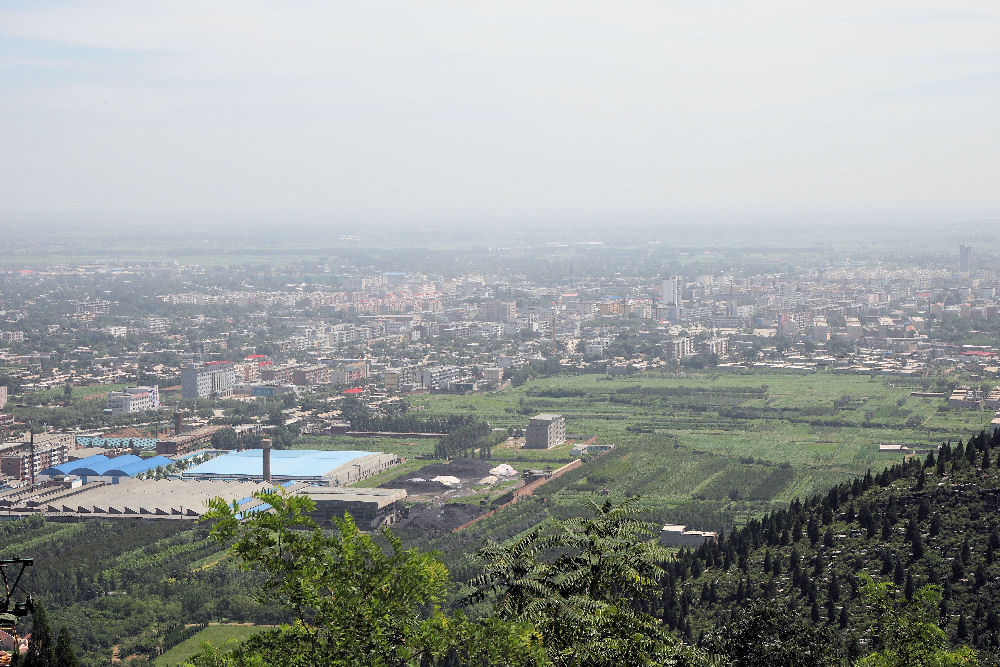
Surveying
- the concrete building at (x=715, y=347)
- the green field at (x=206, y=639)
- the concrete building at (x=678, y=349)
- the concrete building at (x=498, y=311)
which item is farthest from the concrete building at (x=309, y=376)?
the green field at (x=206, y=639)

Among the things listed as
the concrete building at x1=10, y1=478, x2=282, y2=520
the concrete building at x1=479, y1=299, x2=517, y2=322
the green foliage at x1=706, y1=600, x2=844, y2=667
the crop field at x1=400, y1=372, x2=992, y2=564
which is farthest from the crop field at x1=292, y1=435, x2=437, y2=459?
the concrete building at x1=479, y1=299, x2=517, y2=322

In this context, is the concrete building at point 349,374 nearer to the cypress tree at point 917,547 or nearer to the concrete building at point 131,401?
the concrete building at point 131,401

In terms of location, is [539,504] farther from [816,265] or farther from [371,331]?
[816,265]

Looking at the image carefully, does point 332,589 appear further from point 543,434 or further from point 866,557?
point 543,434

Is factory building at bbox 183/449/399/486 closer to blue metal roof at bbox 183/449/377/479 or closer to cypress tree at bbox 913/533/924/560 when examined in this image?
blue metal roof at bbox 183/449/377/479

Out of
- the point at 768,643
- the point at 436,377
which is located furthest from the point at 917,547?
the point at 436,377

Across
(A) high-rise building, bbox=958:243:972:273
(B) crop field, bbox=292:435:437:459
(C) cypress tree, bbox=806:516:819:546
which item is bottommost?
(B) crop field, bbox=292:435:437:459
